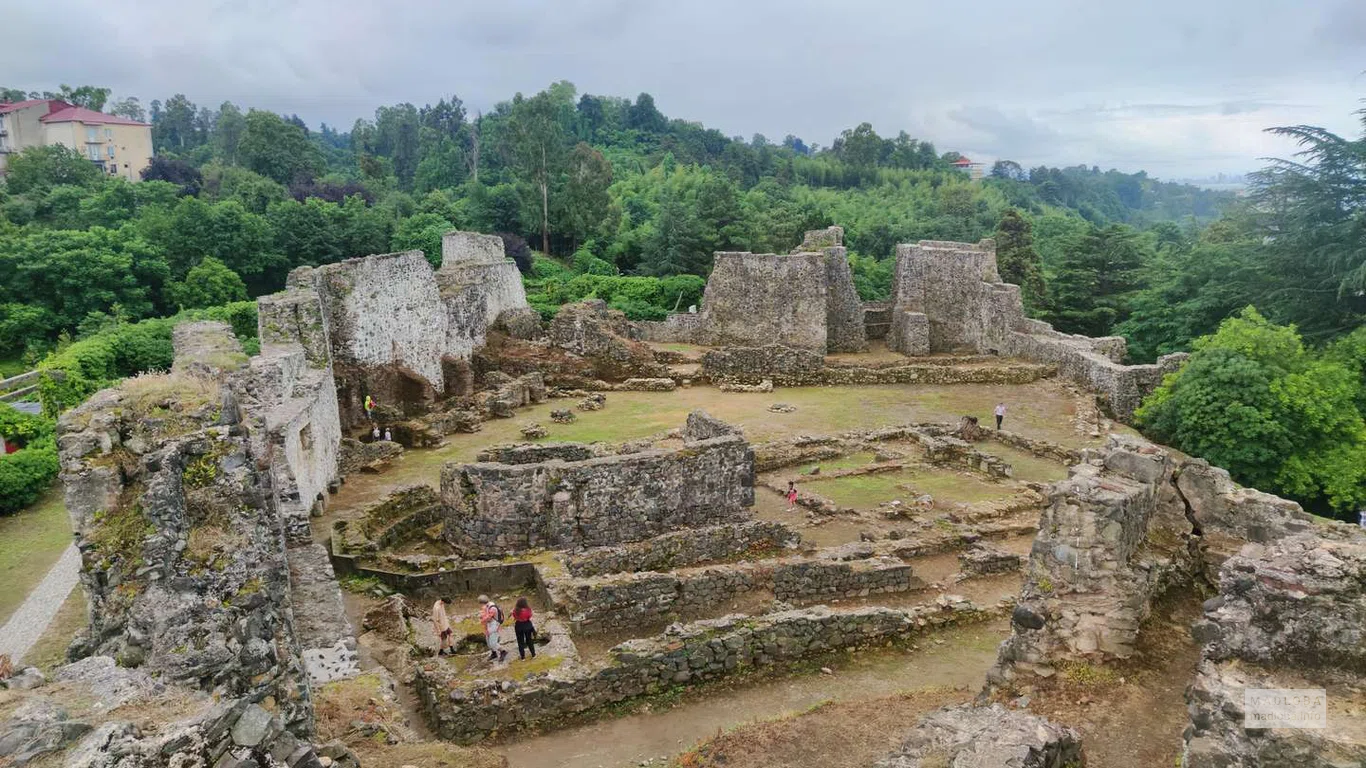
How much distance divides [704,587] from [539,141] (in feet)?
148

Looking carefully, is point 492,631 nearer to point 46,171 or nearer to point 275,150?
point 46,171

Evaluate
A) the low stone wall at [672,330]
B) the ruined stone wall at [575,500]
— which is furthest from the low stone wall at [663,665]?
the low stone wall at [672,330]

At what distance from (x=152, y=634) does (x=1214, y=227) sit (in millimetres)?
52973

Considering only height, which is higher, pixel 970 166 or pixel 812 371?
pixel 970 166

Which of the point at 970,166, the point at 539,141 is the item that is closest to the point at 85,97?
the point at 539,141

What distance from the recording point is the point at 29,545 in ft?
53.2

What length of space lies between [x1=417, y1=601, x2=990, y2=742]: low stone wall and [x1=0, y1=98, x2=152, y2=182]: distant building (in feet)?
262

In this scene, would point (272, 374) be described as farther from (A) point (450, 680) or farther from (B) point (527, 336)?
(B) point (527, 336)

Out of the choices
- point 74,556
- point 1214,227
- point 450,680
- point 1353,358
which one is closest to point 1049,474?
point 1353,358

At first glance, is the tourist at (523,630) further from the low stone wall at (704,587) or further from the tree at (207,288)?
the tree at (207,288)

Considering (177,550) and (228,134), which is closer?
(177,550)

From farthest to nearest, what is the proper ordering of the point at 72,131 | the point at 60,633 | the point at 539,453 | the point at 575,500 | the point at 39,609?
1. the point at 72,131
2. the point at 539,453
3. the point at 39,609
4. the point at 575,500
5. the point at 60,633

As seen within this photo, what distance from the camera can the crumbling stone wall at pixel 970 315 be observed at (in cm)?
2811

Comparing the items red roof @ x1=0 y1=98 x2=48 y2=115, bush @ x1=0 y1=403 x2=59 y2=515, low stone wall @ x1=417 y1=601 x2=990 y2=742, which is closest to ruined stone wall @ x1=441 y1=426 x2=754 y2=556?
low stone wall @ x1=417 y1=601 x2=990 y2=742
